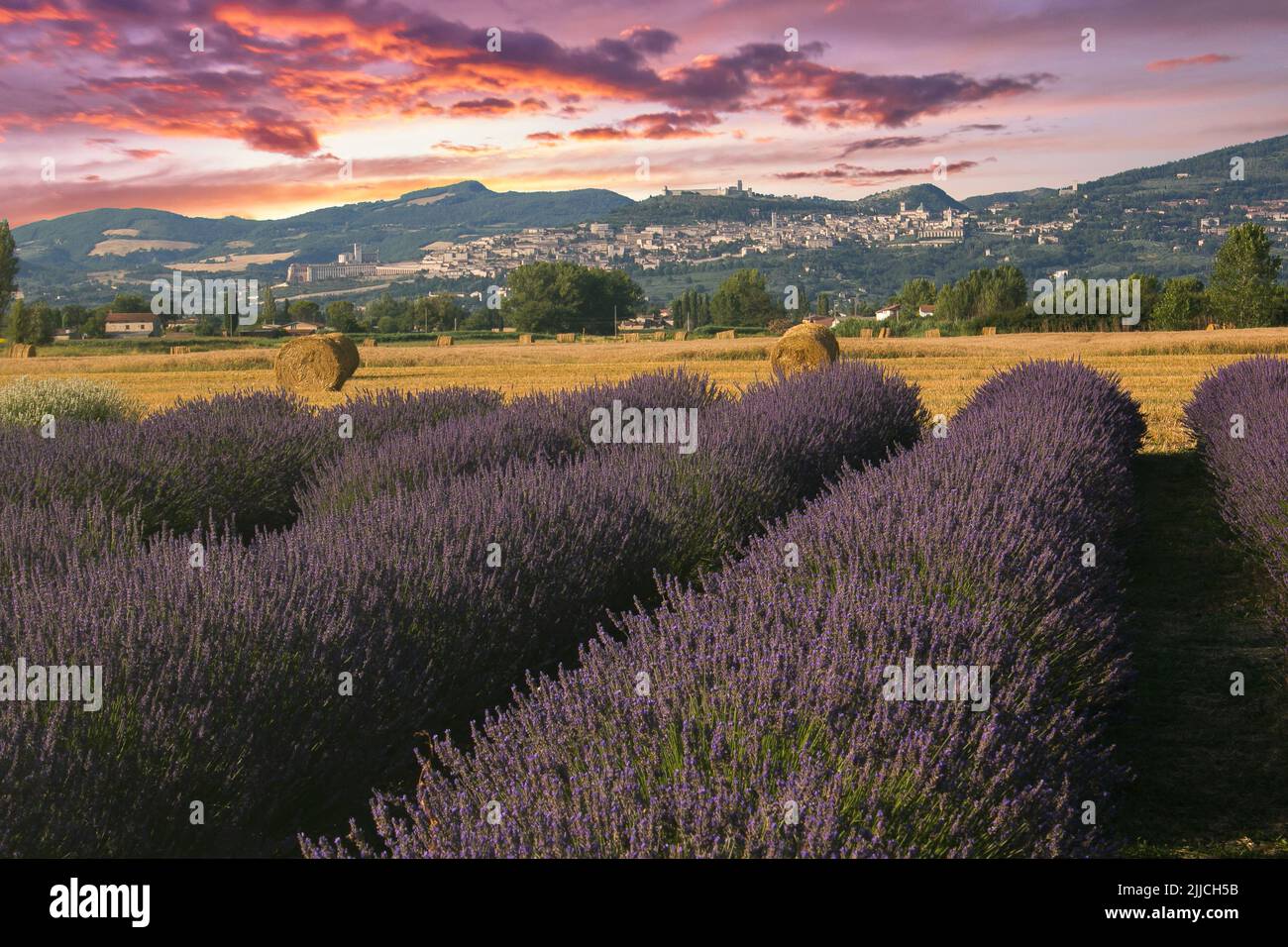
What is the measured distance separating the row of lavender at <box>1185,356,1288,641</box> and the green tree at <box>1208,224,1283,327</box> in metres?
66.2

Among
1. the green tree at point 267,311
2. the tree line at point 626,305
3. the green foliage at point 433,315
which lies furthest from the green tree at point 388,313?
the green tree at point 267,311

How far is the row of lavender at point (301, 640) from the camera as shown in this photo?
2.60 metres

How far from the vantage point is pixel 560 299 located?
92.4 metres

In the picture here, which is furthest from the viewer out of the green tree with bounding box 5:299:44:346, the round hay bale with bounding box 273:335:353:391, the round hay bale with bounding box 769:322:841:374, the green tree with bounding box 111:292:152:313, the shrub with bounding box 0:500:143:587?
the green tree with bounding box 111:292:152:313

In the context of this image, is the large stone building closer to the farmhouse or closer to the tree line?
the tree line

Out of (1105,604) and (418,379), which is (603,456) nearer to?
(1105,604)

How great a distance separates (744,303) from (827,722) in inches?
3683

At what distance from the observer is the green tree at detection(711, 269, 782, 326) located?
93.9m

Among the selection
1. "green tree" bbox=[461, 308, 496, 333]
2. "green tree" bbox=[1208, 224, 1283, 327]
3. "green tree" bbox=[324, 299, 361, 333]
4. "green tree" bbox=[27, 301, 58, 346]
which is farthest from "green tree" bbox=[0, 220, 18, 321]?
"green tree" bbox=[1208, 224, 1283, 327]

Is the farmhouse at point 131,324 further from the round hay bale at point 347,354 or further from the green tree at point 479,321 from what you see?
the round hay bale at point 347,354

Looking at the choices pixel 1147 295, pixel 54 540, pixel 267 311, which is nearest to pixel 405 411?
pixel 54 540

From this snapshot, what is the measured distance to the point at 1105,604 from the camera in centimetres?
434

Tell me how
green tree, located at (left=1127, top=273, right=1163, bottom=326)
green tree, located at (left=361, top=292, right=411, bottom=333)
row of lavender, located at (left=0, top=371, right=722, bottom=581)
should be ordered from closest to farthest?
row of lavender, located at (left=0, top=371, right=722, bottom=581)
green tree, located at (left=1127, top=273, right=1163, bottom=326)
green tree, located at (left=361, top=292, right=411, bottom=333)

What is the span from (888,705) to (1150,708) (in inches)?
109
